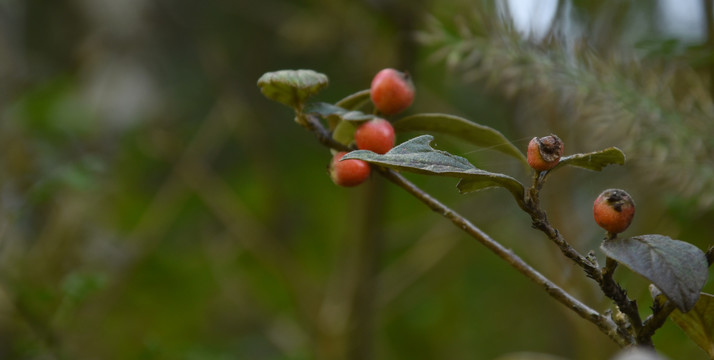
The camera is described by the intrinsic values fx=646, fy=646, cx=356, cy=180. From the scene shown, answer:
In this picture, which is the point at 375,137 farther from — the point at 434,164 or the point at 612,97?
the point at 612,97

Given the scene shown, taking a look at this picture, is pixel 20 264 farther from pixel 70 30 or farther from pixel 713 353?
pixel 713 353

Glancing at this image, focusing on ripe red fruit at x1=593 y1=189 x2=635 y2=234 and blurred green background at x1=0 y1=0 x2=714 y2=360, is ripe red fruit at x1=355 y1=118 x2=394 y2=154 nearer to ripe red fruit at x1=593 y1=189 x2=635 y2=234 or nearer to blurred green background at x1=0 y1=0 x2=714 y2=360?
ripe red fruit at x1=593 y1=189 x2=635 y2=234

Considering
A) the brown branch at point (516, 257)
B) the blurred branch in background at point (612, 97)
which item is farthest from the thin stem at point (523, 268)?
the blurred branch in background at point (612, 97)

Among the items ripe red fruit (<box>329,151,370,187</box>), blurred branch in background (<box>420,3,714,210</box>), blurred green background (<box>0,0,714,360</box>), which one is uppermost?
blurred branch in background (<box>420,3,714,210</box>)

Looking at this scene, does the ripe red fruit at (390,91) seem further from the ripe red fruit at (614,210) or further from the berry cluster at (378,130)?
the ripe red fruit at (614,210)

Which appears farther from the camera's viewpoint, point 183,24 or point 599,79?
point 183,24

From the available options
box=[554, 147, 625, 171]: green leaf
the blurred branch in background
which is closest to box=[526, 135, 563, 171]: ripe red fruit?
box=[554, 147, 625, 171]: green leaf

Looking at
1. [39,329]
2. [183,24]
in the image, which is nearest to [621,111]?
[39,329]
